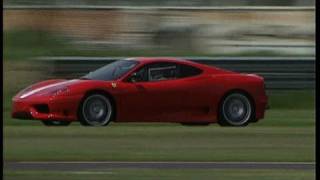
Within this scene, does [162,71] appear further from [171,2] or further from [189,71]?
[171,2]

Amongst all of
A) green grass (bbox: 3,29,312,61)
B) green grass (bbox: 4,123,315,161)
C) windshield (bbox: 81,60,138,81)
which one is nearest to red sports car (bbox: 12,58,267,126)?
windshield (bbox: 81,60,138,81)

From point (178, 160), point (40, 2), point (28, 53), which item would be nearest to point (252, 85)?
point (178, 160)

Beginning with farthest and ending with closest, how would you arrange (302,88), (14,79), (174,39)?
(174,39) < (14,79) < (302,88)

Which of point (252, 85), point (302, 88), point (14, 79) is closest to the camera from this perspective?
point (252, 85)

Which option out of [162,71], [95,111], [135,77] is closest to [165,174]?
[95,111]

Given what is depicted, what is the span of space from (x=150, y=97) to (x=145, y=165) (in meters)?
4.25

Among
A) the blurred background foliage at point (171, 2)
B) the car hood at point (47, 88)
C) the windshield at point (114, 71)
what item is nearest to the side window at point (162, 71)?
the windshield at point (114, 71)

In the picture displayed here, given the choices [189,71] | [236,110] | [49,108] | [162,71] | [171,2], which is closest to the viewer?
[49,108]

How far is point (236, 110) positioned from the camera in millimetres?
13578

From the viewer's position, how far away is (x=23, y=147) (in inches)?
452

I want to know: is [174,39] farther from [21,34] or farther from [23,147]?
[23,147]

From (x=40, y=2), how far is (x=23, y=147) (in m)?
14.6

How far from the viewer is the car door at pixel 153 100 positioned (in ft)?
45.3

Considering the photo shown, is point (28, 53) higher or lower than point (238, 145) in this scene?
higher
